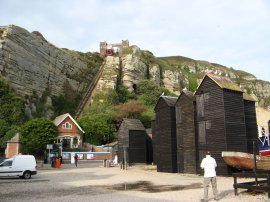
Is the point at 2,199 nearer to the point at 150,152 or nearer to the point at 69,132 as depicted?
the point at 150,152

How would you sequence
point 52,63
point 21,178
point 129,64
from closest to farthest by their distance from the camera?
point 21,178 < point 52,63 < point 129,64

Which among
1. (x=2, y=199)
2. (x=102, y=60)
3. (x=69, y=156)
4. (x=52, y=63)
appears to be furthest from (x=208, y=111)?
(x=102, y=60)

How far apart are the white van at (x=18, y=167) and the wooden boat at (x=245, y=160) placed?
52.4 feet

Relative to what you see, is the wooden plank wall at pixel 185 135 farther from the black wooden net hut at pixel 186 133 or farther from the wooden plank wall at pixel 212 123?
the wooden plank wall at pixel 212 123

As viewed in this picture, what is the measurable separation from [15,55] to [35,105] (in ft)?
35.4

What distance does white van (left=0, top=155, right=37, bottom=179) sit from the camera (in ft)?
87.6

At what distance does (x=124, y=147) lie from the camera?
152ft

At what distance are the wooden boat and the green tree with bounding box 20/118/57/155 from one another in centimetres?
3369

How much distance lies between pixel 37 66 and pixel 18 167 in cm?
4773

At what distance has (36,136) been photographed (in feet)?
164

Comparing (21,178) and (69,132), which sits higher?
(69,132)

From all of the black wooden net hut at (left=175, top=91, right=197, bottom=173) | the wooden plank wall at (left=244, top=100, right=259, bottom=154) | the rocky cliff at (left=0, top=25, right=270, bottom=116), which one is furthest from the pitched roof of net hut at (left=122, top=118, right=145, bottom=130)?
the wooden plank wall at (left=244, top=100, right=259, bottom=154)

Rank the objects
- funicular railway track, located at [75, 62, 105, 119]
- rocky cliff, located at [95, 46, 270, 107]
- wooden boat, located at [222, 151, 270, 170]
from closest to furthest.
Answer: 1. wooden boat, located at [222, 151, 270, 170]
2. funicular railway track, located at [75, 62, 105, 119]
3. rocky cliff, located at [95, 46, 270, 107]

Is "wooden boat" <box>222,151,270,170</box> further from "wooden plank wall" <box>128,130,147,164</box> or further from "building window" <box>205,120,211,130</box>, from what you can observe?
"wooden plank wall" <box>128,130,147,164</box>
